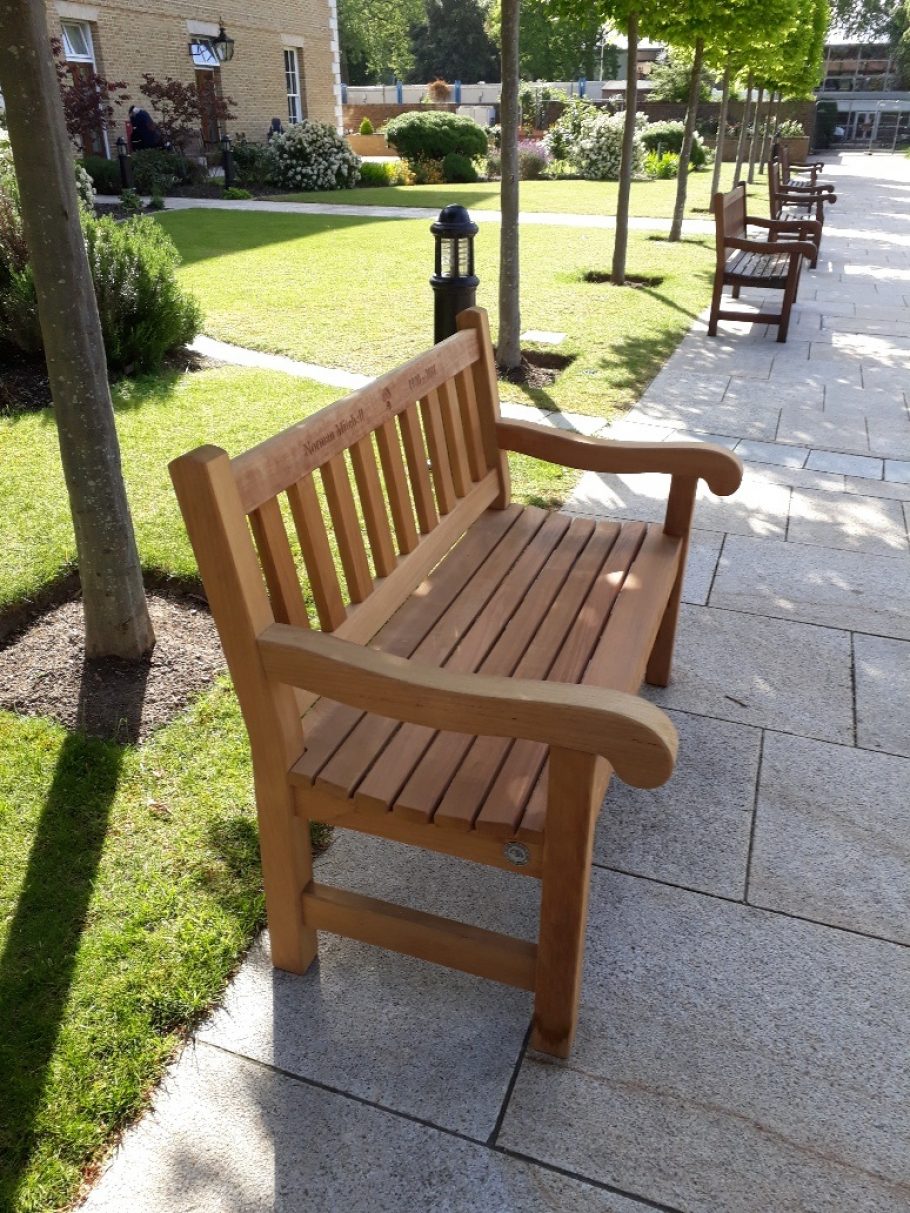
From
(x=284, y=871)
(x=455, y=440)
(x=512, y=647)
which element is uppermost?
(x=455, y=440)

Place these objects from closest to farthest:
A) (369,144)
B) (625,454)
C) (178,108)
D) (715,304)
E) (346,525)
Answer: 1. (346,525)
2. (625,454)
3. (715,304)
4. (178,108)
5. (369,144)

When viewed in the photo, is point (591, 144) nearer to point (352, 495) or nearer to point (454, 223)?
point (454, 223)

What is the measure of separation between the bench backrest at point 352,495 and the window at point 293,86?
1146 inches

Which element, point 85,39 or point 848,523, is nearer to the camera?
point 848,523

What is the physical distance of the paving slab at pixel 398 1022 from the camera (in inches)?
78.5

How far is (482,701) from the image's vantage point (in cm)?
174

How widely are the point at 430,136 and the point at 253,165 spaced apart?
563 cm

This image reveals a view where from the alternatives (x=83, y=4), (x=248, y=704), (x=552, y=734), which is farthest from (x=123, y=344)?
(x=83, y=4)

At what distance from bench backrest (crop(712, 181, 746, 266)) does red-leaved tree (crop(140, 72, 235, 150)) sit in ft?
58.1

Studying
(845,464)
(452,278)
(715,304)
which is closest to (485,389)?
(452,278)

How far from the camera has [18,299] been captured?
21.4ft

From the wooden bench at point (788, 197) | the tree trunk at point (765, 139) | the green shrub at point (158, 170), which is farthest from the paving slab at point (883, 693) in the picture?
the tree trunk at point (765, 139)

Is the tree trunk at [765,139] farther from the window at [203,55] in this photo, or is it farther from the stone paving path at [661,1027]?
the stone paving path at [661,1027]

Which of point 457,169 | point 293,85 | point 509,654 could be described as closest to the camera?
point 509,654
